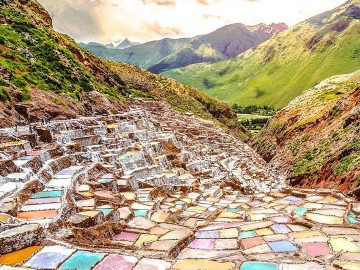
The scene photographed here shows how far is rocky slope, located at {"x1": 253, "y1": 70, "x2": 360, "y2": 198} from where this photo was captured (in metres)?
18.4

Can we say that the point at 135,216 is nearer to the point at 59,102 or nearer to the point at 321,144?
the point at 59,102

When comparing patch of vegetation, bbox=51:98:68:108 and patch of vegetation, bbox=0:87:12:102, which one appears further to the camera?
patch of vegetation, bbox=51:98:68:108

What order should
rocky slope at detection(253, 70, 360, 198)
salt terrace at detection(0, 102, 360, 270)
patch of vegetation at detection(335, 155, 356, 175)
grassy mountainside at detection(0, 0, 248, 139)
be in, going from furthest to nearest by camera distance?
rocky slope at detection(253, 70, 360, 198) < patch of vegetation at detection(335, 155, 356, 175) < grassy mountainside at detection(0, 0, 248, 139) < salt terrace at detection(0, 102, 360, 270)

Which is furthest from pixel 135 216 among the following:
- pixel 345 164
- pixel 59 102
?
pixel 345 164

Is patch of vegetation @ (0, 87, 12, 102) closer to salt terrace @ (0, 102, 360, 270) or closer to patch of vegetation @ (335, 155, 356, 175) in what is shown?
salt terrace @ (0, 102, 360, 270)

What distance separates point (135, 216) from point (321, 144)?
22.0 meters

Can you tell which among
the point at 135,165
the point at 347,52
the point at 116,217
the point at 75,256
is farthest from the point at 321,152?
the point at 347,52

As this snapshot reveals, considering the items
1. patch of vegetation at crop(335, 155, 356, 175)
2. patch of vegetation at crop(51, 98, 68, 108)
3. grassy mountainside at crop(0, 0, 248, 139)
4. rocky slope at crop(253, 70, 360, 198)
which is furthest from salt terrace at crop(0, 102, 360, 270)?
patch of vegetation at crop(335, 155, 356, 175)

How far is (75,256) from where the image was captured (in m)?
5.60

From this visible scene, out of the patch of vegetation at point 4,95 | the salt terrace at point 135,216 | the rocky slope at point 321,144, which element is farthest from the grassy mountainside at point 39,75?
the rocky slope at point 321,144

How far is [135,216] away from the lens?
9.38 metres

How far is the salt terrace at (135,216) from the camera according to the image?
5711 millimetres

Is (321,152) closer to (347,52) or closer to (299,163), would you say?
(299,163)

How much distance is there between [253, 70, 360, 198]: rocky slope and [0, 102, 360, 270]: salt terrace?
5141 millimetres
